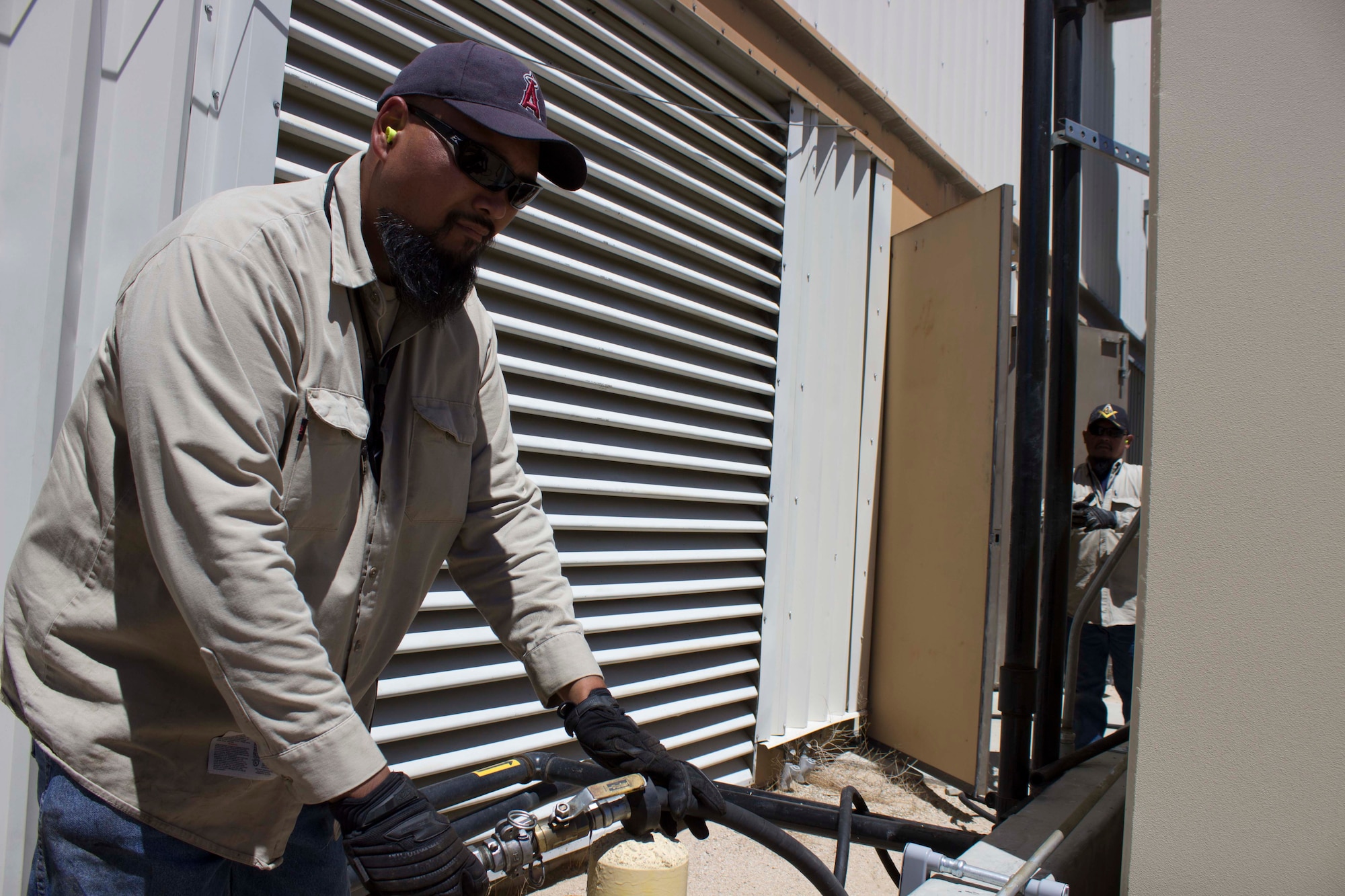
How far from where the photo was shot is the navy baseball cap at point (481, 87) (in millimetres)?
1509

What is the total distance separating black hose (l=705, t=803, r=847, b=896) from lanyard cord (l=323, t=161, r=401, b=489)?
3.18 ft

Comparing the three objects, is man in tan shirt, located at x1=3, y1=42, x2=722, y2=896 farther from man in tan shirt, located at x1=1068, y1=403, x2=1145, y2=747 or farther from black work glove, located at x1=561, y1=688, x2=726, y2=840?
man in tan shirt, located at x1=1068, y1=403, x2=1145, y2=747

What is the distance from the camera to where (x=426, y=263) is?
1.56 metres

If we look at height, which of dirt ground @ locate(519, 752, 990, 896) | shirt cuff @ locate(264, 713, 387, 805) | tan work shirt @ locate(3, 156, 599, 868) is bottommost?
dirt ground @ locate(519, 752, 990, 896)

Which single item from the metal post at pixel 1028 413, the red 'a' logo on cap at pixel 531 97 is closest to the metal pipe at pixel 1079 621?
the metal post at pixel 1028 413

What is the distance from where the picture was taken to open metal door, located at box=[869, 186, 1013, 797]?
4598mm

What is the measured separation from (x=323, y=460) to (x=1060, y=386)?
2337 mm

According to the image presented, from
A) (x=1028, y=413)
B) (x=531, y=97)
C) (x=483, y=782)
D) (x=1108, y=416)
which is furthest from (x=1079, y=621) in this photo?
(x=1108, y=416)

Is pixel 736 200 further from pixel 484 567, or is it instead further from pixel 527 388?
pixel 484 567

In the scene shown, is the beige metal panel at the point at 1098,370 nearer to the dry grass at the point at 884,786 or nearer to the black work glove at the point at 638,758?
the dry grass at the point at 884,786

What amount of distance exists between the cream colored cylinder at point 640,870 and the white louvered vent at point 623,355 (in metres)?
1.69

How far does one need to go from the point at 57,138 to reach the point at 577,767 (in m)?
1.96

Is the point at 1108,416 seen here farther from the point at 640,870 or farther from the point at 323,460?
the point at 323,460

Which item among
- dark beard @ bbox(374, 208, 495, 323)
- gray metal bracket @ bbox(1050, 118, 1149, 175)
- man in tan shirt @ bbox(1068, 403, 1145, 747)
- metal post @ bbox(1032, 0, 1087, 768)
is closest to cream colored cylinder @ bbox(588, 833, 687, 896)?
dark beard @ bbox(374, 208, 495, 323)
